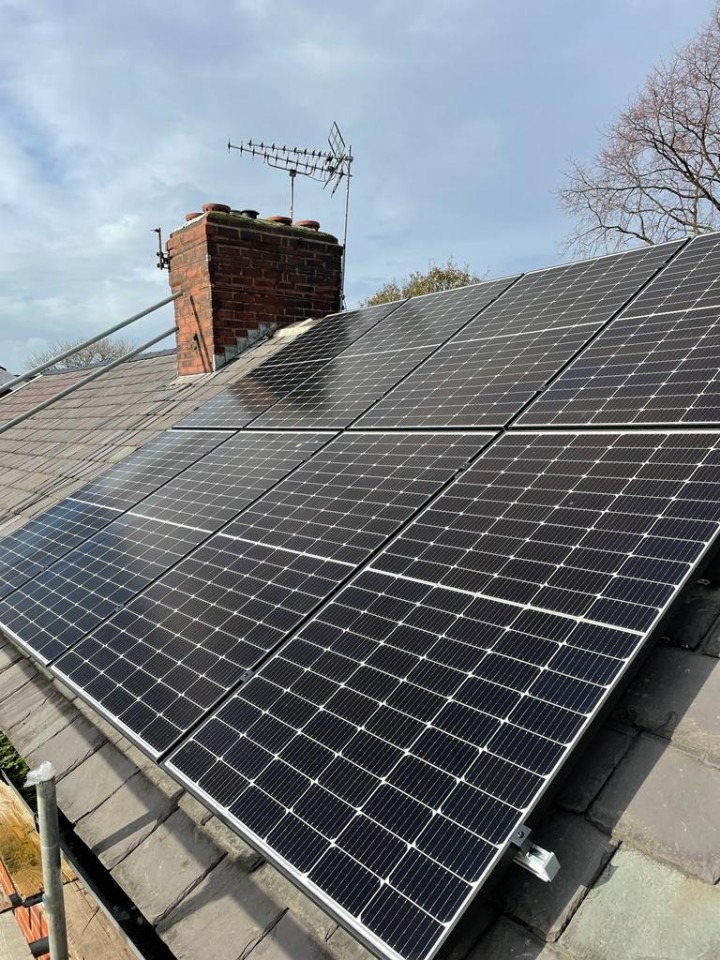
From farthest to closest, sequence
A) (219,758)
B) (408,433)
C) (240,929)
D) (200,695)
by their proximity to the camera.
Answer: (408,433) → (200,695) → (219,758) → (240,929)

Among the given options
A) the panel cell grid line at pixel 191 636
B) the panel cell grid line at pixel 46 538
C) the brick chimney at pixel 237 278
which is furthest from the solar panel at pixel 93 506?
the brick chimney at pixel 237 278

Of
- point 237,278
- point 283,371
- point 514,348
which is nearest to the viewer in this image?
point 514,348

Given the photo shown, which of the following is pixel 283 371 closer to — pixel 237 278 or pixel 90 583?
pixel 237 278

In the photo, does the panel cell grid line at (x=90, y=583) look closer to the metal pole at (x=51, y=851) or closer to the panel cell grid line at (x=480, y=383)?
the metal pole at (x=51, y=851)

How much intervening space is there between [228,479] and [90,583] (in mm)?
1410

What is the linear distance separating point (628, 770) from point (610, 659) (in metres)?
0.42

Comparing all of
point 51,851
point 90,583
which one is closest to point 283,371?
point 90,583

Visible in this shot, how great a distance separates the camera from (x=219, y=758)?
2.84 meters

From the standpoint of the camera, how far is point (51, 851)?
2635mm

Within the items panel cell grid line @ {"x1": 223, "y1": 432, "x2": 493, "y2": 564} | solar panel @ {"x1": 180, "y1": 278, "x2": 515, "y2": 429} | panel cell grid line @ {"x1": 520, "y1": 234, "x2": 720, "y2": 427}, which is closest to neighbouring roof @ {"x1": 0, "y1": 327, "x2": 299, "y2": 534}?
solar panel @ {"x1": 180, "y1": 278, "x2": 515, "y2": 429}

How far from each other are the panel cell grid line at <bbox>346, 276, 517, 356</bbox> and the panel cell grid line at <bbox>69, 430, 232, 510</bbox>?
2.12m

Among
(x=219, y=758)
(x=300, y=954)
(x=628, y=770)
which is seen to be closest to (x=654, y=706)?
(x=628, y=770)

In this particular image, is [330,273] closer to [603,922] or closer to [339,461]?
[339,461]

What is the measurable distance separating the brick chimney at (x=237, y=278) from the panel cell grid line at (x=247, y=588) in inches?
232
